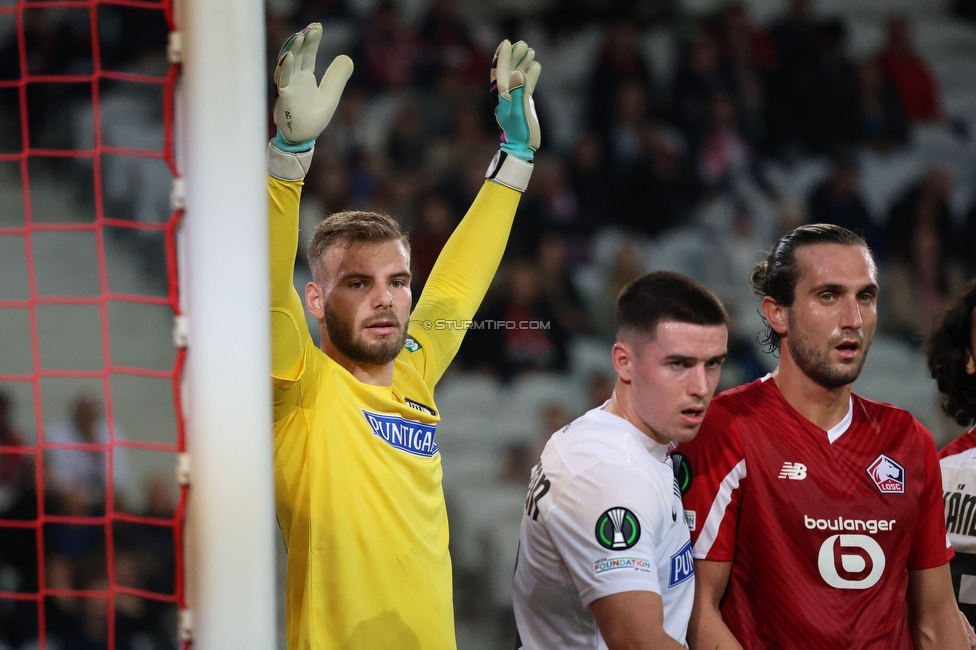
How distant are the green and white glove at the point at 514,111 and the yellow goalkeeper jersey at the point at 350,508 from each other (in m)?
0.79

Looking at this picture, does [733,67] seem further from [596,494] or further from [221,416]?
[221,416]

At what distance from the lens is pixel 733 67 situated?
269 inches

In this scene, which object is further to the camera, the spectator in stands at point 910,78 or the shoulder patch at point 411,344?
the spectator in stands at point 910,78

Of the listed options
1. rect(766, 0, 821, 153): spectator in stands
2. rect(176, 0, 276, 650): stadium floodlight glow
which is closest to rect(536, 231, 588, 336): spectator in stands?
rect(766, 0, 821, 153): spectator in stands

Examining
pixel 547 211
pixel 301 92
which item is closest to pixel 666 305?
pixel 301 92

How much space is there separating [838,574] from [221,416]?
4.80ft

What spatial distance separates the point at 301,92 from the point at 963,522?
2104 millimetres

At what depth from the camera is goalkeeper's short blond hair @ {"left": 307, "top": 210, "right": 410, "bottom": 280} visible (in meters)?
2.52

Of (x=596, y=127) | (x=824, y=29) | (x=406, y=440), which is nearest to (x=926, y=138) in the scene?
(x=824, y=29)

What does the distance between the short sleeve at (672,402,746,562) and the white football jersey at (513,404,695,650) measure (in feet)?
0.27

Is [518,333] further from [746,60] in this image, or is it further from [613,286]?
[746,60]

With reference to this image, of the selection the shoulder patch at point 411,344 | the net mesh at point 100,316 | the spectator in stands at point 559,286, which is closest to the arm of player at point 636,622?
the net mesh at point 100,316

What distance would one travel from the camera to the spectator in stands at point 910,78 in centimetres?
705

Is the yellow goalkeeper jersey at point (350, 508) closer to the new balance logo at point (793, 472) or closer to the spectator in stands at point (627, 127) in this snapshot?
the new balance logo at point (793, 472)
